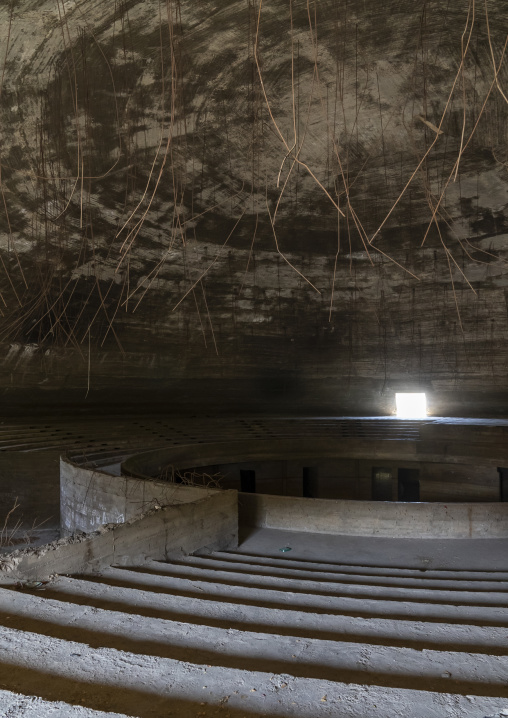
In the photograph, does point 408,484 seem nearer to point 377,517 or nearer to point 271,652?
point 377,517

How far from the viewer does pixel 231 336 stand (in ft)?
52.5

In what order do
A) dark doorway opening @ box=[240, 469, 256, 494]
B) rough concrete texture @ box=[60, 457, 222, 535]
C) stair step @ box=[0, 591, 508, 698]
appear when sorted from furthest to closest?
dark doorway opening @ box=[240, 469, 256, 494], rough concrete texture @ box=[60, 457, 222, 535], stair step @ box=[0, 591, 508, 698]

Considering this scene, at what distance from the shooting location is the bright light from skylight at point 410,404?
666 inches

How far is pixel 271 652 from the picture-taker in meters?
2.67

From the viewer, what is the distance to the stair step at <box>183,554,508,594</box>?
4.28 metres

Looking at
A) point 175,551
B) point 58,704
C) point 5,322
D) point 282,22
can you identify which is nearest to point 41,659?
point 58,704

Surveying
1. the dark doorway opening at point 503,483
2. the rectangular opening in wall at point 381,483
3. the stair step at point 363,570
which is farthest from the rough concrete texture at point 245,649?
the rectangular opening in wall at point 381,483

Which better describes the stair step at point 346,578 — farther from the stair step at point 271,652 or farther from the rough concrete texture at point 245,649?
the stair step at point 271,652

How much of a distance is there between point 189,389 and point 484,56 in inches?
419

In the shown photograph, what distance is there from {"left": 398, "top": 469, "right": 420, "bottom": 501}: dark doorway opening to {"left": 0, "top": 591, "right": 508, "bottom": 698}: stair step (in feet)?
38.2

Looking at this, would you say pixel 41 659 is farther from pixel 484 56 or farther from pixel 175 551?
pixel 484 56

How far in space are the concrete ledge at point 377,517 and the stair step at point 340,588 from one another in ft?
8.62

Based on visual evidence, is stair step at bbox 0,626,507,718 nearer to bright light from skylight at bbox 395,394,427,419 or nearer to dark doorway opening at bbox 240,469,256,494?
dark doorway opening at bbox 240,469,256,494

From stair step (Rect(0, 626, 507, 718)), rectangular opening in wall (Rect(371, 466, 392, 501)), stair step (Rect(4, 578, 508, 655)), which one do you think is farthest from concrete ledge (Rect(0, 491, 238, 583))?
rectangular opening in wall (Rect(371, 466, 392, 501))
